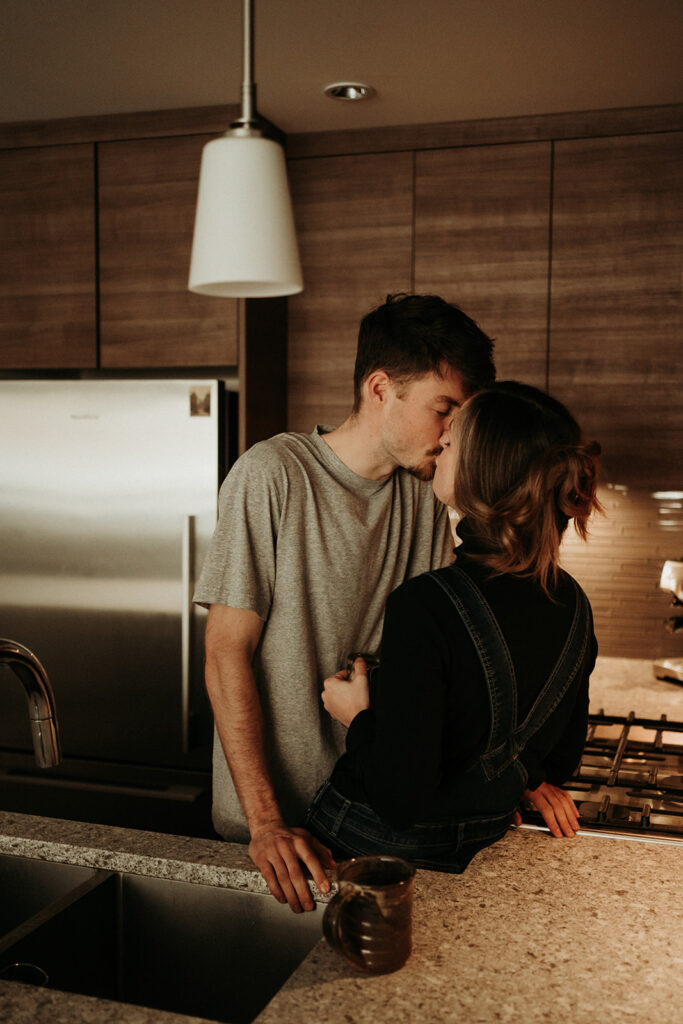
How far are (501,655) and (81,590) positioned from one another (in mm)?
1953

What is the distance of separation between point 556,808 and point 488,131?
2034mm

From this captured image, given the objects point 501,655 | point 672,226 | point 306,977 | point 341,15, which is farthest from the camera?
point 672,226

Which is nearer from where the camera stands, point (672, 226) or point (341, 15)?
point (341, 15)

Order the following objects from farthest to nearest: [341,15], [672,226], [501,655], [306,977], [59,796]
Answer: [59,796] < [672,226] < [341,15] < [501,655] < [306,977]

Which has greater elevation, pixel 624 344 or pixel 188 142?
pixel 188 142

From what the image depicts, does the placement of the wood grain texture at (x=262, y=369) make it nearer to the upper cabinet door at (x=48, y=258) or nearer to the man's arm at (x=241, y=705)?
the upper cabinet door at (x=48, y=258)

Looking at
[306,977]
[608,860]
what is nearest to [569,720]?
[608,860]

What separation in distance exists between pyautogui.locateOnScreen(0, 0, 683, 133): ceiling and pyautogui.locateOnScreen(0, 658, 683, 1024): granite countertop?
67.5 inches

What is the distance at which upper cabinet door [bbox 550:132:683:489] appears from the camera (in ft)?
Answer: 8.42

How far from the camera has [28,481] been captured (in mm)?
2793

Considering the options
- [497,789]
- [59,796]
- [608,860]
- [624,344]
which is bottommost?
[59,796]

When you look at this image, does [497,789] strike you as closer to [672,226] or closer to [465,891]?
[465,891]

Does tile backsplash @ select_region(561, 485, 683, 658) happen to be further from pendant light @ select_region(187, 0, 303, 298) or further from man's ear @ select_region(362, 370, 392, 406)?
pendant light @ select_region(187, 0, 303, 298)

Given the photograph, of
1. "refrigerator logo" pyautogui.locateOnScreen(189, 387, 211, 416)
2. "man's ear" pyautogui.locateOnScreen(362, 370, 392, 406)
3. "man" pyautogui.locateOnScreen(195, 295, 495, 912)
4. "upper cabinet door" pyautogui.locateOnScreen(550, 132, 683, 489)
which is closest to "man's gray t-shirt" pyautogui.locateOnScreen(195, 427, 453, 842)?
"man" pyautogui.locateOnScreen(195, 295, 495, 912)
